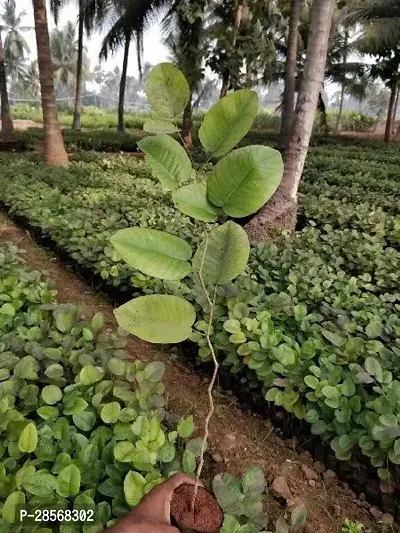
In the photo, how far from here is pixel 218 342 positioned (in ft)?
6.95

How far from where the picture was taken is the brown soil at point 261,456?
1646 millimetres

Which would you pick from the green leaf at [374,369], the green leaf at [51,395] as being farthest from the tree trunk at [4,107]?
the green leaf at [374,369]

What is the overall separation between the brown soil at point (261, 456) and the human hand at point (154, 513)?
2.40 ft

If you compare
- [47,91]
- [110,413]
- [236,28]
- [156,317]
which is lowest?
[110,413]

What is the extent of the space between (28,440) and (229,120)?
961 millimetres

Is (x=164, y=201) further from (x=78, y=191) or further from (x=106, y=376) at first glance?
(x=106, y=376)

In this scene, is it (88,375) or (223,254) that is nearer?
(223,254)

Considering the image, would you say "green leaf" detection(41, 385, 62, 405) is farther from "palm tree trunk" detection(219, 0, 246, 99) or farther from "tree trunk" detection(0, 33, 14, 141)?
"tree trunk" detection(0, 33, 14, 141)

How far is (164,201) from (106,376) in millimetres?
3812

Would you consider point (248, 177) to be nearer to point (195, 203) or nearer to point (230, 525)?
point (195, 203)

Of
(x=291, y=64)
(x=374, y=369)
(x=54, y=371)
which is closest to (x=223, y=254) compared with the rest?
(x=54, y=371)

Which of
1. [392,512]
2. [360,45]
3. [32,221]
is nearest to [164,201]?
[32,221]

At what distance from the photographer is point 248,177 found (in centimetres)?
84

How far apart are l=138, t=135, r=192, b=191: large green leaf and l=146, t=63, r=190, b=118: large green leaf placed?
0.06 metres
